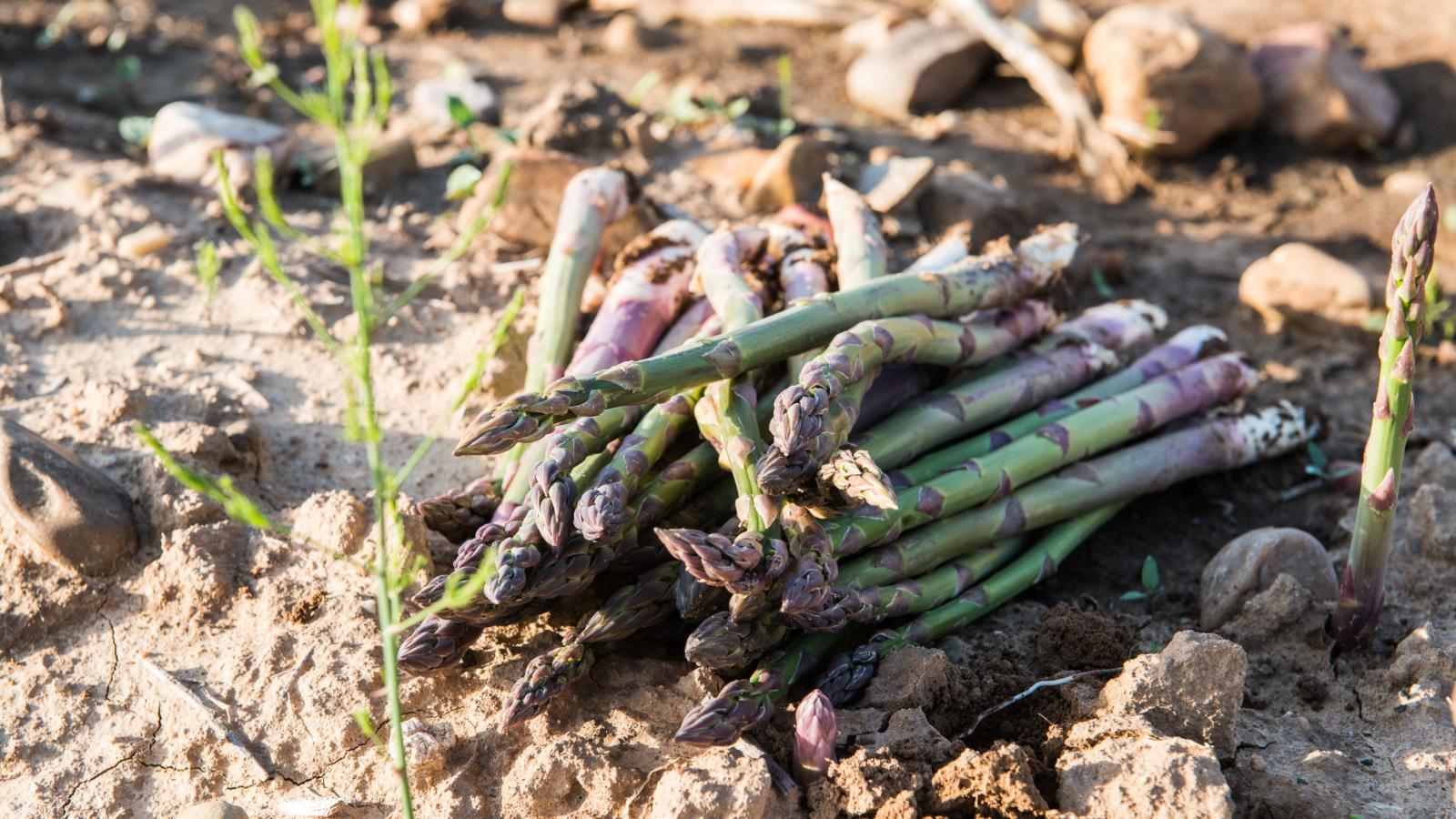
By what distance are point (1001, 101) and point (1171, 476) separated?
3.30 m

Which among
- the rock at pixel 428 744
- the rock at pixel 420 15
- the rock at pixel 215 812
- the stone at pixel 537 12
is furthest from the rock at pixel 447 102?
the rock at pixel 215 812

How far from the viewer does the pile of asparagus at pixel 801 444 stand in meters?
2.91

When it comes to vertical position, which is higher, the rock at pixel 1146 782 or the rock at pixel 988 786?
the rock at pixel 1146 782

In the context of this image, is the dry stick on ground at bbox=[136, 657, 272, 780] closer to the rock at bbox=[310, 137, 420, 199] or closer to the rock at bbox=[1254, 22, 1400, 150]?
the rock at bbox=[310, 137, 420, 199]

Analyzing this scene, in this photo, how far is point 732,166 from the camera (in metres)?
5.39

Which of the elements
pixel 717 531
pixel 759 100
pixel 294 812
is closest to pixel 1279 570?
pixel 717 531

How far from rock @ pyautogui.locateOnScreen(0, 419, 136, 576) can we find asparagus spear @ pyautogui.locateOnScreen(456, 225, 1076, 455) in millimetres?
1176

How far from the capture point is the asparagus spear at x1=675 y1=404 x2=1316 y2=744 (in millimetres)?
2850

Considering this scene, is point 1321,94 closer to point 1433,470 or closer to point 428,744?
point 1433,470

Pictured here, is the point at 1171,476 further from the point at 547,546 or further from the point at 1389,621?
the point at 547,546

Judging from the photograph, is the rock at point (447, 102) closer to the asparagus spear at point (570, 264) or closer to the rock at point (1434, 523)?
the asparagus spear at point (570, 264)

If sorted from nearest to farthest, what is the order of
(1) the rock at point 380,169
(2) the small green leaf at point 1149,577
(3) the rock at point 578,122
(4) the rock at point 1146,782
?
(4) the rock at point 1146,782
(2) the small green leaf at point 1149,577
(1) the rock at point 380,169
(3) the rock at point 578,122

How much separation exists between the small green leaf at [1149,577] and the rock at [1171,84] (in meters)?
2.92

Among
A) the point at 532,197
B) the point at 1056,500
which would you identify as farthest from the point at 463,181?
the point at 1056,500
